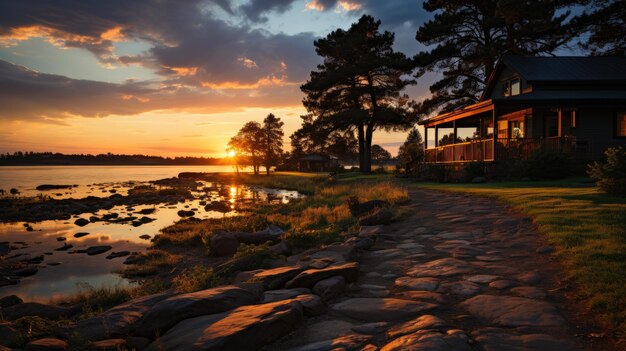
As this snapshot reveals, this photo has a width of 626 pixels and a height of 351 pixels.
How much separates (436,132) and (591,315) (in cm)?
2505

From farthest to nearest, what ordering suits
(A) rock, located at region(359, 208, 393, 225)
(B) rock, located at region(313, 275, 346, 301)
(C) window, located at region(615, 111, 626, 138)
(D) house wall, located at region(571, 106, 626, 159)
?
(C) window, located at region(615, 111, 626, 138) → (D) house wall, located at region(571, 106, 626, 159) → (A) rock, located at region(359, 208, 393, 225) → (B) rock, located at region(313, 275, 346, 301)

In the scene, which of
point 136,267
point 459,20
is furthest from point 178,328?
point 459,20

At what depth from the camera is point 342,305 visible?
411cm

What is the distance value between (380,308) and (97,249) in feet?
42.7

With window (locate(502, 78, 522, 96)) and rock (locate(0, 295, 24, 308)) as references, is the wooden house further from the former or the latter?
rock (locate(0, 295, 24, 308))

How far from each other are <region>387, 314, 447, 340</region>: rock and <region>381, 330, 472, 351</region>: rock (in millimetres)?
115

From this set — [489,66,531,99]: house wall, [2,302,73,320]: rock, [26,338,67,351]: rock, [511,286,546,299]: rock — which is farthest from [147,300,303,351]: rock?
[489,66,531,99]: house wall

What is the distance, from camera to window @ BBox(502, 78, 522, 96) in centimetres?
2279

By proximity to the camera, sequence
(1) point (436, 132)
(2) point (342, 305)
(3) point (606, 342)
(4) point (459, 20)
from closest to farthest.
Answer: (3) point (606, 342) → (2) point (342, 305) → (1) point (436, 132) → (4) point (459, 20)

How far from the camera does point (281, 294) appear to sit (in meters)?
4.41

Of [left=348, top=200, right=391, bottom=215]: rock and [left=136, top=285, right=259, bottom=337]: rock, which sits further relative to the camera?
[left=348, top=200, right=391, bottom=215]: rock

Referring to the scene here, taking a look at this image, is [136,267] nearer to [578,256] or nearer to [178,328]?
[178,328]

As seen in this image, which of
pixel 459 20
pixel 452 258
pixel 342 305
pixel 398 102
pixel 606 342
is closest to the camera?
pixel 606 342

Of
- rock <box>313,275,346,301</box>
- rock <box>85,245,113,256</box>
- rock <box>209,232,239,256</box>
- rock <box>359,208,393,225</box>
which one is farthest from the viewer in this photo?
rock <box>85,245,113,256</box>
